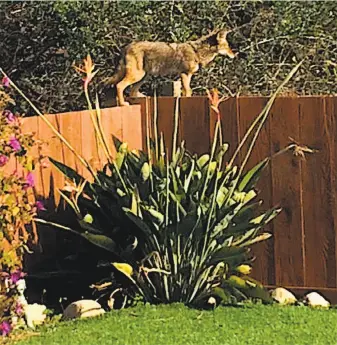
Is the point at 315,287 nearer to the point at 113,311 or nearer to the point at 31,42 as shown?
the point at 113,311

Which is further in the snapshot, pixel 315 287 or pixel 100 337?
pixel 315 287

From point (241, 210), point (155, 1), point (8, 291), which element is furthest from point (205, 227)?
point (155, 1)

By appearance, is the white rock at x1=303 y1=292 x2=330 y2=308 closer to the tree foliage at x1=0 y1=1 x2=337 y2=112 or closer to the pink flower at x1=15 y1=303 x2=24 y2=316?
the pink flower at x1=15 y1=303 x2=24 y2=316

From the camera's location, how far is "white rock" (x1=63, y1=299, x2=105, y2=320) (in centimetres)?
617

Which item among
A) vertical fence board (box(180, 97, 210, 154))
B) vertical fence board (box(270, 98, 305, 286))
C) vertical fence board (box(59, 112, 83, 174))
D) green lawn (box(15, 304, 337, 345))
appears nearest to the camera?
green lawn (box(15, 304, 337, 345))

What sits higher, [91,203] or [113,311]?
[91,203]

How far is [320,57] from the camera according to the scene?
1086cm

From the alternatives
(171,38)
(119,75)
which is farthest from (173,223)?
(171,38)

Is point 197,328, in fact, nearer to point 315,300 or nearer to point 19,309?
point 19,309

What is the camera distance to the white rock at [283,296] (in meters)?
6.75

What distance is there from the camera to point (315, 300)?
6734 mm

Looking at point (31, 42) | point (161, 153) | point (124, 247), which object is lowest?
point (124, 247)

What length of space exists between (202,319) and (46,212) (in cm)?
143

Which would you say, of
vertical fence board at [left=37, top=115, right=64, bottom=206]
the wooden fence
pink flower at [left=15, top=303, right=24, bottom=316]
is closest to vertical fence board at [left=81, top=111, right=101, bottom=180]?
the wooden fence
